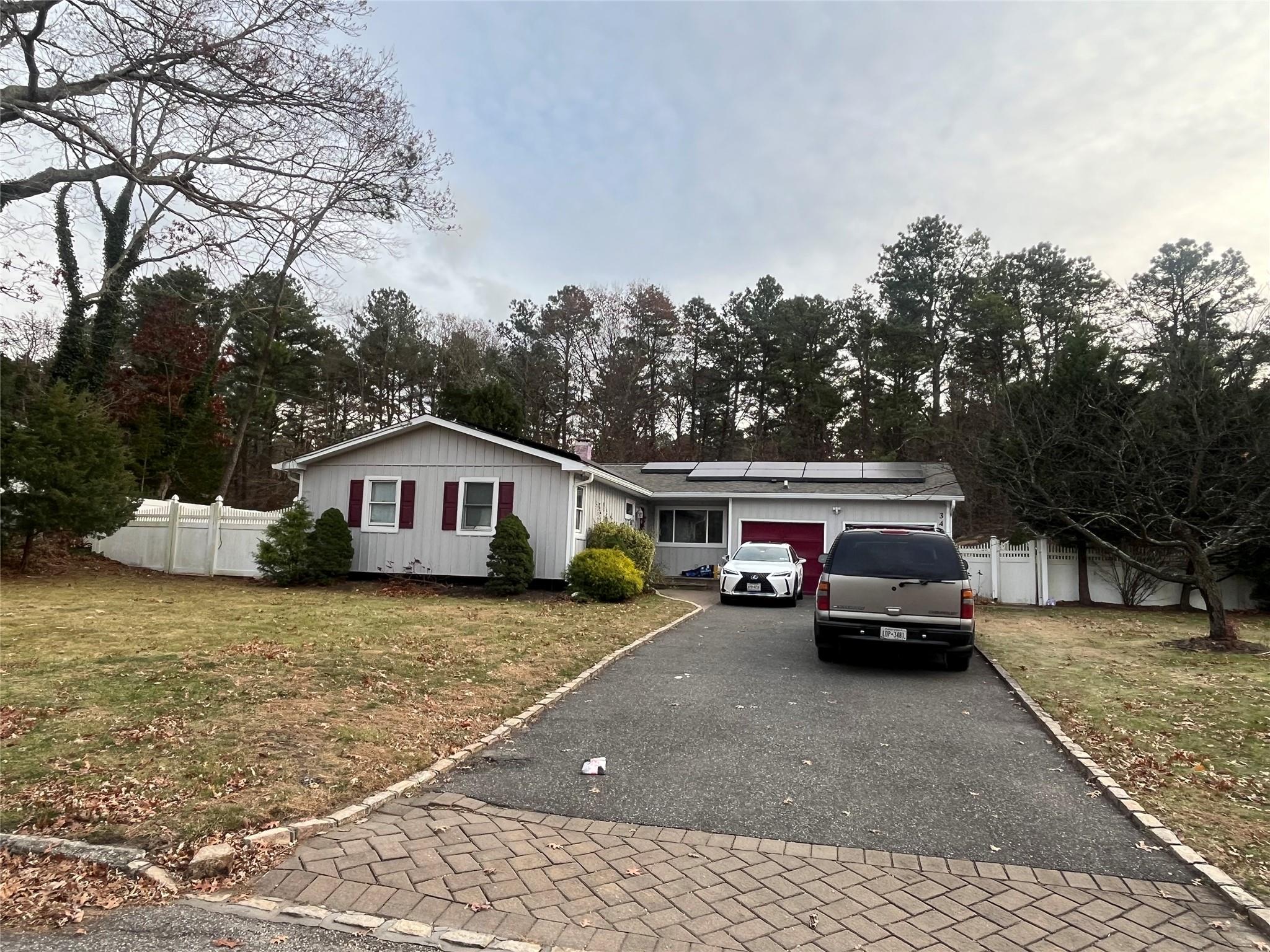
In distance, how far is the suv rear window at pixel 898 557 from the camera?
29.3 ft

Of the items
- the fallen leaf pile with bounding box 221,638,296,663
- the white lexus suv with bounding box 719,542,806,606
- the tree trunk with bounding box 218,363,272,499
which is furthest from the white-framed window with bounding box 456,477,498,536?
the tree trunk with bounding box 218,363,272,499

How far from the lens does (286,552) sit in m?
17.2

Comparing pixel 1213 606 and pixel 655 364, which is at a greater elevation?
pixel 655 364

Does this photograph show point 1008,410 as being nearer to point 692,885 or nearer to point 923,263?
point 692,885

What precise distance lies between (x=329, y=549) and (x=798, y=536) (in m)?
13.3

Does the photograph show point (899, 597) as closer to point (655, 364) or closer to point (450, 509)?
point (450, 509)

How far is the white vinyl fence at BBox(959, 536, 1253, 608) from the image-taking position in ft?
63.3

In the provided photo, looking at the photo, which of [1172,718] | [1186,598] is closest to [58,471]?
[1172,718]

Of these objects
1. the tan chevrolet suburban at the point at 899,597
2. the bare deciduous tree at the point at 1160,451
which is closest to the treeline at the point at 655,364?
the bare deciduous tree at the point at 1160,451

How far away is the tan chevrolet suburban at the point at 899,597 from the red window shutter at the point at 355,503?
13.2m

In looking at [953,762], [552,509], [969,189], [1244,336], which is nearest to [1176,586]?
[1244,336]

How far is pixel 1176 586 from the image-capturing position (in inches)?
747

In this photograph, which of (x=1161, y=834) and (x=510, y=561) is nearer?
(x=1161, y=834)

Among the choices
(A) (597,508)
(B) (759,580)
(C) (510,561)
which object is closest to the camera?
(C) (510,561)
